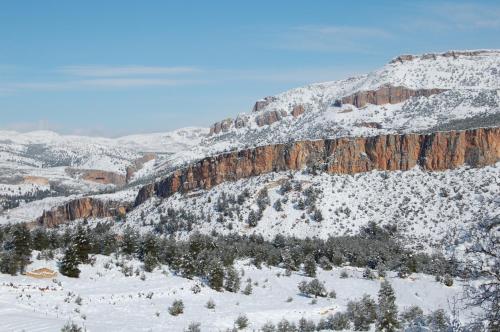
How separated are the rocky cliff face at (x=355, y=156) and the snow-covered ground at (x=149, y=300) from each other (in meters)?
54.0

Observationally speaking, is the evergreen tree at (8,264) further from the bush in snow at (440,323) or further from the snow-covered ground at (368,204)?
the snow-covered ground at (368,204)

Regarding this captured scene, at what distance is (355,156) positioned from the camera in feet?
340

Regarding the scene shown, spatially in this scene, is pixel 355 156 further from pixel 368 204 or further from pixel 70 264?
pixel 70 264

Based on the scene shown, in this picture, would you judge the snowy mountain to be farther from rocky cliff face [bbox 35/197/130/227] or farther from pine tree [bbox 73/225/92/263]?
rocky cliff face [bbox 35/197/130/227]

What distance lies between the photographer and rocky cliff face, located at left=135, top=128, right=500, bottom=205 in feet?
315

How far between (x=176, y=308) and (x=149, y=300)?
105 inches

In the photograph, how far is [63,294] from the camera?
28.9 metres

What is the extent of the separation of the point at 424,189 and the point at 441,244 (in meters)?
20.1

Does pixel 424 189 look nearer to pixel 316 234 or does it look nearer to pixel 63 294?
pixel 316 234

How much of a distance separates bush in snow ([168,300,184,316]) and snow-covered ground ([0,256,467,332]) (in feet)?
1.06

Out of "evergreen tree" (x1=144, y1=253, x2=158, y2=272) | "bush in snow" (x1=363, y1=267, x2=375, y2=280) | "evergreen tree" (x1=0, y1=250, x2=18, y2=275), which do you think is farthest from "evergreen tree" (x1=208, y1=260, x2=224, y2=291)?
"bush in snow" (x1=363, y1=267, x2=375, y2=280)

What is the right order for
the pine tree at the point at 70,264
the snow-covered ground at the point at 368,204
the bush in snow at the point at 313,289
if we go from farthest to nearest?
the snow-covered ground at the point at 368,204 < the bush in snow at the point at 313,289 < the pine tree at the point at 70,264

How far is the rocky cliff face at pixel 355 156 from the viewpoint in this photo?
96.1 meters

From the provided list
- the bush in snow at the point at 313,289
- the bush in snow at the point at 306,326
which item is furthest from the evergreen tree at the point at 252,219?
the bush in snow at the point at 306,326
